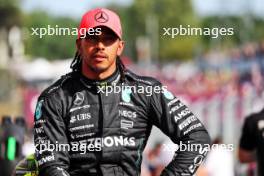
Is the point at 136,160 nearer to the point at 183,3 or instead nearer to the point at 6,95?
the point at 6,95

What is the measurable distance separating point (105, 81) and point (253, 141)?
3153mm

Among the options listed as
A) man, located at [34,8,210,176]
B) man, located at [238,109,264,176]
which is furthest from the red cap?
man, located at [238,109,264,176]

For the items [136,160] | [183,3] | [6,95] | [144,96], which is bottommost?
[136,160]

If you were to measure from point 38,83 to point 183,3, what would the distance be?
7986 centimetres

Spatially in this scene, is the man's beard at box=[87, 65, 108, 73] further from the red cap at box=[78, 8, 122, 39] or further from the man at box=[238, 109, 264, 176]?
the man at box=[238, 109, 264, 176]

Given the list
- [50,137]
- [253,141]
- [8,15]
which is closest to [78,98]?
[50,137]

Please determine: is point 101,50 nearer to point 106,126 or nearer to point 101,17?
point 101,17

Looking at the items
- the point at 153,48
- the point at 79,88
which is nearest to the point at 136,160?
the point at 79,88

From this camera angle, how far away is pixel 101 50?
5762mm

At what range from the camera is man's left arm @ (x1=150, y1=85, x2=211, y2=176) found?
19.0 feet

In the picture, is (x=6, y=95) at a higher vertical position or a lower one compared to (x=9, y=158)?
higher

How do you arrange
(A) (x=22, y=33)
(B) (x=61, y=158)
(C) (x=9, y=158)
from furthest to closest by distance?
(A) (x=22, y=33), (C) (x=9, y=158), (B) (x=61, y=158)

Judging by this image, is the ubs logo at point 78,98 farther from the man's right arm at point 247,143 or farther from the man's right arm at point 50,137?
the man's right arm at point 247,143

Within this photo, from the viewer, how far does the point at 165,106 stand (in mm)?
5895
